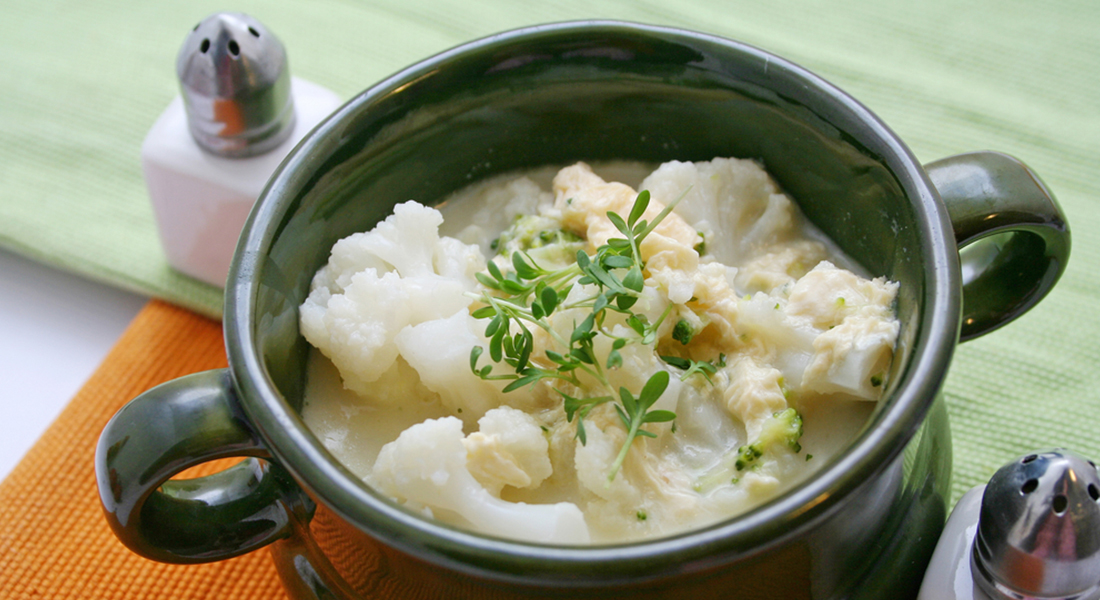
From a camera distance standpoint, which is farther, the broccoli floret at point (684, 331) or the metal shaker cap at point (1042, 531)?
the broccoli floret at point (684, 331)

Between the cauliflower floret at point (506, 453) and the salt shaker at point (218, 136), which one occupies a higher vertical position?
the cauliflower floret at point (506, 453)

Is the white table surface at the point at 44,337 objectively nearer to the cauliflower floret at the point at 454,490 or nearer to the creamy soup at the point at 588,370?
the creamy soup at the point at 588,370

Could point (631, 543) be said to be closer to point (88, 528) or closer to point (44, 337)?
point (88, 528)

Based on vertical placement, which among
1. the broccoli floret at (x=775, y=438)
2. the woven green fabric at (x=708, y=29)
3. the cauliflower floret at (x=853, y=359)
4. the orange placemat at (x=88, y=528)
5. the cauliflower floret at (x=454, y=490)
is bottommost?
the orange placemat at (x=88, y=528)

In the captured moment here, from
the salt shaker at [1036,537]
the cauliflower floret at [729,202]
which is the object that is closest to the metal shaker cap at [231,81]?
the cauliflower floret at [729,202]

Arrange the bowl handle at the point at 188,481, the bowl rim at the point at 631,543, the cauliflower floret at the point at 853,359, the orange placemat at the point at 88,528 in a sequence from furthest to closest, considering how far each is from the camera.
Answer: the orange placemat at the point at 88,528 → the cauliflower floret at the point at 853,359 → the bowl handle at the point at 188,481 → the bowl rim at the point at 631,543

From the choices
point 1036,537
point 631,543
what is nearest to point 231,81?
point 631,543

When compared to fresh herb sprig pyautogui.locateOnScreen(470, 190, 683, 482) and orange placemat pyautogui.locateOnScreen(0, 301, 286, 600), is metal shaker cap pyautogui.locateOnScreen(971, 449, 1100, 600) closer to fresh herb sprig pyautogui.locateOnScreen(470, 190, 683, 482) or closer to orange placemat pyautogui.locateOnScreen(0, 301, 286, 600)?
fresh herb sprig pyautogui.locateOnScreen(470, 190, 683, 482)
